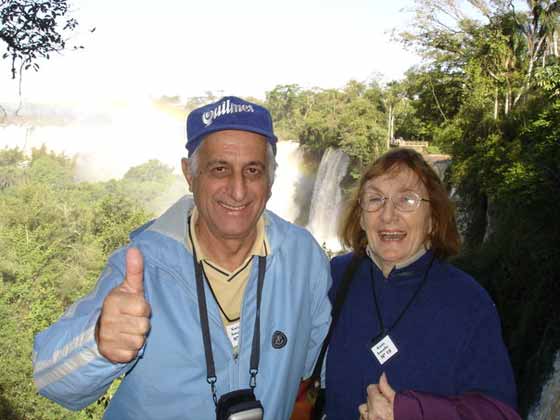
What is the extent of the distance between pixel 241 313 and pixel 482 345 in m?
0.82

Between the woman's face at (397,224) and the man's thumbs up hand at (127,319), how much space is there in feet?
3.29

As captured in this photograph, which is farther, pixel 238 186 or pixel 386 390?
pixel 238 186

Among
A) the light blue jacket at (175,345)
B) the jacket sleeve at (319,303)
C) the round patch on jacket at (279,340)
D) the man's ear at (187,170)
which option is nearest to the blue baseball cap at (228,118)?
the man's ear at (187,170)

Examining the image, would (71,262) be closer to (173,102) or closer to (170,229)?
(170,229)

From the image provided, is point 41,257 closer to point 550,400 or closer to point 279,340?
point 550,400

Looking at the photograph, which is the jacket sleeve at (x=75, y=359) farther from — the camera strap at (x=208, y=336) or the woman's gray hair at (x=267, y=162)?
the woman's gray hair at (x=267, y=162)

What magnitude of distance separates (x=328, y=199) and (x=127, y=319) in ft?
85.9

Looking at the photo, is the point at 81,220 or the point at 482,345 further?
the point at 81,220

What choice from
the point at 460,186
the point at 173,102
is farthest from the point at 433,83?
the point at 173,102

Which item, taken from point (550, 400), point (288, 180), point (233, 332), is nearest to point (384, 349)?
point (233, 332)

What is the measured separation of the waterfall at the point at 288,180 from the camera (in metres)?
38.2

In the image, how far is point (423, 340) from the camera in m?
1.72

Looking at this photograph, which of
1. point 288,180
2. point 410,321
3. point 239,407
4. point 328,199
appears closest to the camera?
point 239,407

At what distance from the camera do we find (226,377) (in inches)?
61.9
